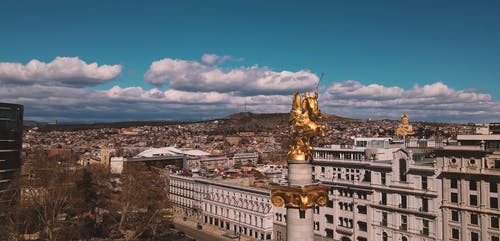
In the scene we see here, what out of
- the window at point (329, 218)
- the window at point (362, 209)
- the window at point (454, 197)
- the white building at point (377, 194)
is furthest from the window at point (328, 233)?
the window at point (454, 197)

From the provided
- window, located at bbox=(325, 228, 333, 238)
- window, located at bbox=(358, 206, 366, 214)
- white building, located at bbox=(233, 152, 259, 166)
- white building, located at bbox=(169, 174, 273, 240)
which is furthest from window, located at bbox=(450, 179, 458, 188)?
white building, located at bbox=(233, 152, 259, 166)

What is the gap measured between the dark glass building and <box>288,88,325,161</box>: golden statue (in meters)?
63.7

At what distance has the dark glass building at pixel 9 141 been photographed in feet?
235

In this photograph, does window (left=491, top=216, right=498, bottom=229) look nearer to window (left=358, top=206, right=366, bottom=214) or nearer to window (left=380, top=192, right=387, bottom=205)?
window (left=380, top=192, right=387, bottom=205)

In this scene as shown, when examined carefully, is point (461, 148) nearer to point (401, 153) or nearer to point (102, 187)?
point (401, 153)

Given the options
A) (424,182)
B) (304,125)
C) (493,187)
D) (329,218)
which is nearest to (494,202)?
(493,187)

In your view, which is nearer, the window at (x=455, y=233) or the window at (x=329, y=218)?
the window at (x=455, y=233)

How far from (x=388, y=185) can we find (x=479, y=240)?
11.9 m

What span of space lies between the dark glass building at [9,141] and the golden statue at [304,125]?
63681 millimetres

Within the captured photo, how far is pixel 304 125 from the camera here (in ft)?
78.3

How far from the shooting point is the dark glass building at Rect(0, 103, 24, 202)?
71.8 meters

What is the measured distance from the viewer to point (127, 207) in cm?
6438

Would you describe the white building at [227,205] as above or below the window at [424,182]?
below

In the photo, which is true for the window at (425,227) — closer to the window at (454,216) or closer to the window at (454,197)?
the window at (454,216)
